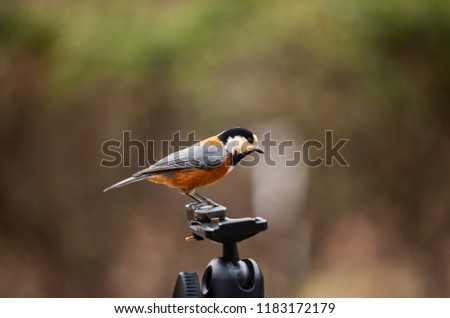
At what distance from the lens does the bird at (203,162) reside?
2.06m

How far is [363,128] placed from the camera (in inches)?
158

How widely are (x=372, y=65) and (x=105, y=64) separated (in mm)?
1597

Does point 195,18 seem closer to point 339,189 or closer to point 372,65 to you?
point 372,65

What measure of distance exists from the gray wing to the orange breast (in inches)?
0.7

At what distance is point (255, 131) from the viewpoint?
386 cm

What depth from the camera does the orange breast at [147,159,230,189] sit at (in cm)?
211

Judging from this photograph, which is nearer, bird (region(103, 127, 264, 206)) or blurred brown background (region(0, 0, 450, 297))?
bird (region(103, 127, 264, 206))

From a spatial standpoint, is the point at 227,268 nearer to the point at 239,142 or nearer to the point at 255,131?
the point at 239,142

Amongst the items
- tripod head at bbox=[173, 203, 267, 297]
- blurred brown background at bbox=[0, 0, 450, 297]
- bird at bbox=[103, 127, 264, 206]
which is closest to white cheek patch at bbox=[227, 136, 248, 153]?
bird at bbox=[103, 127, 264, 206]

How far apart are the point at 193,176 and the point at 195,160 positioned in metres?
0.05

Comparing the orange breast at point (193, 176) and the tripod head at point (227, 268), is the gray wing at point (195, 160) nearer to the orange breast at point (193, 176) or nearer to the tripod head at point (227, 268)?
the orange breast at point (193, 176)

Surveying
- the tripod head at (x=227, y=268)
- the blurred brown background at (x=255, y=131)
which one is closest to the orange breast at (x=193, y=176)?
the tripod head at (x=227, y=268)

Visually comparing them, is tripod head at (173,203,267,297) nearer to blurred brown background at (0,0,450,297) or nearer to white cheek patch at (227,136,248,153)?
white cheek patch at (227,136,248,153)
